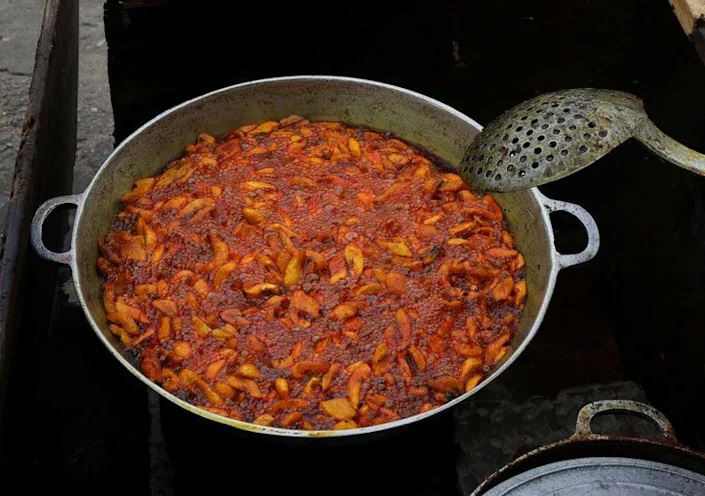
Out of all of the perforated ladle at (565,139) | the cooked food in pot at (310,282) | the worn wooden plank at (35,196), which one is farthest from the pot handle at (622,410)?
the worn wooden plank at (35,196)

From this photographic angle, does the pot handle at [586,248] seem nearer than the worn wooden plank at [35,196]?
No

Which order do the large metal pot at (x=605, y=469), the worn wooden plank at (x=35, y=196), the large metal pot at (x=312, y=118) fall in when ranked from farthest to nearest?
1. the large metal pot at (x=312, y=118)
2. the worn wooden plank at (x=35, y=196)
3. the large metal pot at (x=605, y=469)

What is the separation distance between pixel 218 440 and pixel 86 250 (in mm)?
810

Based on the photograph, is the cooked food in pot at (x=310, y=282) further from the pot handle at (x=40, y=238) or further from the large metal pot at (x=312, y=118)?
the pot handle at (x=40, y=238)

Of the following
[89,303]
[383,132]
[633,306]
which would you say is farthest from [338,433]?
[633,306]

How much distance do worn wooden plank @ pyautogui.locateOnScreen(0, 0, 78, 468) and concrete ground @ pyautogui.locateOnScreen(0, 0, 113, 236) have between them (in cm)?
115

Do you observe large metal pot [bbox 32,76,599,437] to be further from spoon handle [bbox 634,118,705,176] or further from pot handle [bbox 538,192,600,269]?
spoon handle [bbox 634,118,705,176]

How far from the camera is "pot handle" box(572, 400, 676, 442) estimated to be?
180cm

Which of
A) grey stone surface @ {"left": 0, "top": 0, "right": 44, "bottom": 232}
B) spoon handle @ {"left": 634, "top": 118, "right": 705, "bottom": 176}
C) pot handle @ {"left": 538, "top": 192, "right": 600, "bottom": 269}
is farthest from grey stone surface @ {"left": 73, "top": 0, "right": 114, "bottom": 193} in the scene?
spoon handle @ {"left": 634, "top": 118, "right": 705, "bottom": 176}

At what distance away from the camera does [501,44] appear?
318 centimetres

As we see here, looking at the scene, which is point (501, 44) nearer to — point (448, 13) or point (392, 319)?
point (448, 13)

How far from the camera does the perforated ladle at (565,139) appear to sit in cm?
148

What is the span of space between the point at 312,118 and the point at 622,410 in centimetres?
157

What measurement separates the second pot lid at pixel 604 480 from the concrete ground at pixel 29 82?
2864 mm
